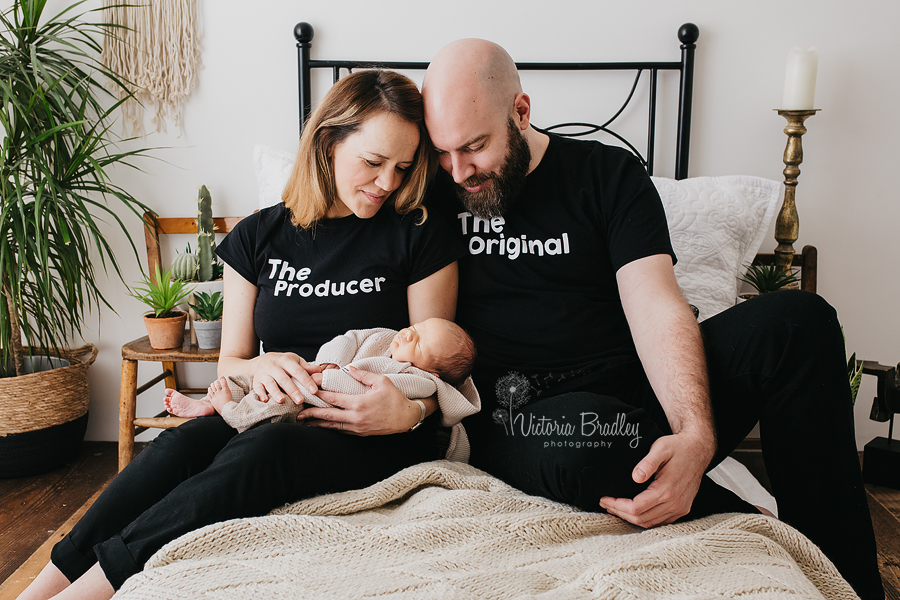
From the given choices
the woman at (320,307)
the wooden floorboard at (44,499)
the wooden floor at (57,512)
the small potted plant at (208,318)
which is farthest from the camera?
the small potted plant at (208,318)

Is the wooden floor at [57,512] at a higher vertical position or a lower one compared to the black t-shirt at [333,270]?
lower

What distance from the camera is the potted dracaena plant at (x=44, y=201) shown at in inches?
74.1

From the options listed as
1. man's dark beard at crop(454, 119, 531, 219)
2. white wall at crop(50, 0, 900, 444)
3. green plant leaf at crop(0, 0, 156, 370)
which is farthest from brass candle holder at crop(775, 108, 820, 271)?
green plant leaf at crop(0, 0, 156, 370)

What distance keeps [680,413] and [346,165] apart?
0.86 meters

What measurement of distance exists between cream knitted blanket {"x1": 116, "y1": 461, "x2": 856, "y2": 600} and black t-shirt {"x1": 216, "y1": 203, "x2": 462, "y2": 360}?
18.3 inches

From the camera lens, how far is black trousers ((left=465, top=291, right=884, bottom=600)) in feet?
3.31

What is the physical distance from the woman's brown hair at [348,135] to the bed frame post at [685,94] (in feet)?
3.68

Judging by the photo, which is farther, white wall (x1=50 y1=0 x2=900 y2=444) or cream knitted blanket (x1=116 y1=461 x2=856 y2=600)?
white wall (x1=50 y1=0 x2=900 y2=444)

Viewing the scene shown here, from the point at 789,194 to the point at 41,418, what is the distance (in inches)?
102

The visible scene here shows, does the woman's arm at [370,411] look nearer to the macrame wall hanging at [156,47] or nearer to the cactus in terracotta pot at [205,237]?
the cactus in terracotta pot at [205,237]

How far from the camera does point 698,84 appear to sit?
2.16 m

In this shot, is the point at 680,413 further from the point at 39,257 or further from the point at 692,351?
the point at 39,257

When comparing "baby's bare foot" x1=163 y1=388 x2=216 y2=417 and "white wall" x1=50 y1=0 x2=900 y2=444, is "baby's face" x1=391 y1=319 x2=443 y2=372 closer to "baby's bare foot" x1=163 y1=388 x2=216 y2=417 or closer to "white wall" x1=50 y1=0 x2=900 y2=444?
"baby's bare foot" x1=163 y1=388 x2=216 y2=417

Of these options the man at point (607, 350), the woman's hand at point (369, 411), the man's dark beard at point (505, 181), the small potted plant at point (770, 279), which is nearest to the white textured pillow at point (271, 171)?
the man at point (607, 350)
